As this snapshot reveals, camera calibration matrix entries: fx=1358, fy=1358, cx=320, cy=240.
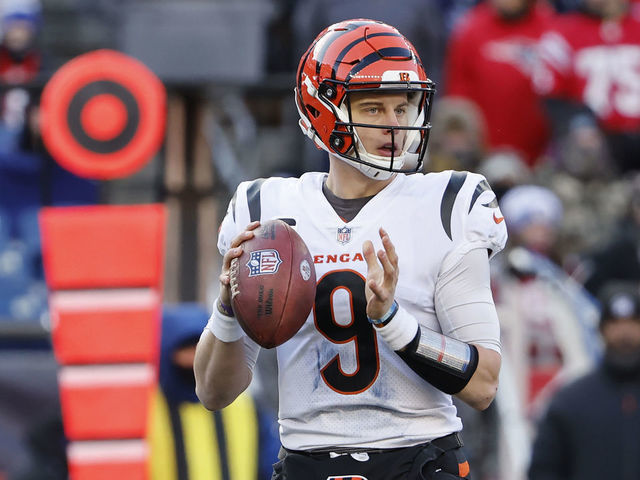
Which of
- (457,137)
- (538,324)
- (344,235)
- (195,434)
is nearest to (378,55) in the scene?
(344,235)

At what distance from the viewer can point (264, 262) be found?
3.19m

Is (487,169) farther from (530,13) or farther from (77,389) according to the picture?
(77,389)

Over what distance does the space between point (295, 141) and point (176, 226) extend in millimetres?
1267

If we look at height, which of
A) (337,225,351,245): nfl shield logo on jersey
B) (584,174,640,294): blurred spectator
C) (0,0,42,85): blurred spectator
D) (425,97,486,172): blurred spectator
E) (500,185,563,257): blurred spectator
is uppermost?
(337,225,351,245): nfl shield logo on jersey

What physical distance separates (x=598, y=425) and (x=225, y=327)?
362 cm

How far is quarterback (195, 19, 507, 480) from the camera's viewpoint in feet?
10.6

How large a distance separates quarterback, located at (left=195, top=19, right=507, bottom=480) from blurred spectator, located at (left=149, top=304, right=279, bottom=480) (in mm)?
2675

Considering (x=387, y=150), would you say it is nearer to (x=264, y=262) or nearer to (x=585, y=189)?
(x=264, y=262)

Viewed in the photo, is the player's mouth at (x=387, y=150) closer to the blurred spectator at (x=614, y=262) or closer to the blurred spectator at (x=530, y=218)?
the blurred spectator at (x=530, y=218)

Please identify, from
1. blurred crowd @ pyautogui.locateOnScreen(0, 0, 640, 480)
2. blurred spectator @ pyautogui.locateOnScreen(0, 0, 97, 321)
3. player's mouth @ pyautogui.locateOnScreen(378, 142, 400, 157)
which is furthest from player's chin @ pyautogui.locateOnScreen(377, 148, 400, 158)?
blurred spectator @ pyautogui.locateOnScreen(0, 0, 97, 321)

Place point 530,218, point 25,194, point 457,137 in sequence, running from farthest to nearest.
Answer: point 457,137
point 25,194
point 530,218

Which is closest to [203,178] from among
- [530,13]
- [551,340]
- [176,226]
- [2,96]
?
[176,226]

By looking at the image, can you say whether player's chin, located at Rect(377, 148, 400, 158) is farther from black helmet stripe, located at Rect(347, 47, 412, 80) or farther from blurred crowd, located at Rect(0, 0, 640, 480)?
blurred crowd, located at Rect(0, 0, 640, 480)

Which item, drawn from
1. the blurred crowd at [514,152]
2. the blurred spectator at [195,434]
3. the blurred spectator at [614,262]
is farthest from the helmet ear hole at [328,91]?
the blurred spectator at [614,262]
